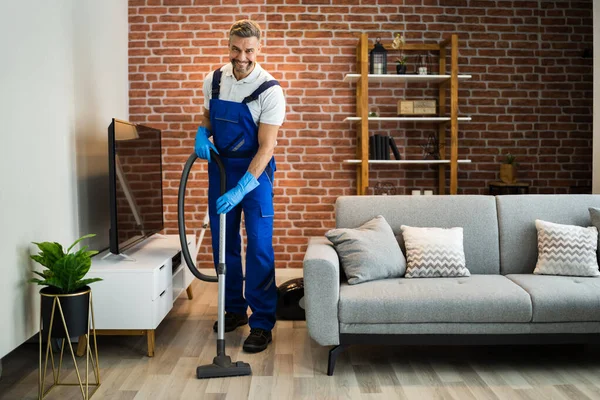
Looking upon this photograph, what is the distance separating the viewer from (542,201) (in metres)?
3.47

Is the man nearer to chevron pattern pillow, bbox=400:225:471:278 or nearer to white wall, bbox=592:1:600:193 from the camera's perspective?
chevron pattern pillow, bbox=400:225:471:278

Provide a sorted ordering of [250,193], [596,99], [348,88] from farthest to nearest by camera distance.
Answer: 1. [348,88]
2. [596,99]
3. [250,193]

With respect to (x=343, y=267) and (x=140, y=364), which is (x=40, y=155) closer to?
(x=140, y=364)

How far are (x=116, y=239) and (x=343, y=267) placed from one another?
1206mm

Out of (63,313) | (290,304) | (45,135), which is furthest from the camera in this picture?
(290,304)

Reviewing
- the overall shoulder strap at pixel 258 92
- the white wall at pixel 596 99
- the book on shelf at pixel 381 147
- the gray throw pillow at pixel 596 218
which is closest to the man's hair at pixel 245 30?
the overall shoulder strap at pixel 258 92

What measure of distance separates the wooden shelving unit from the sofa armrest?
196 cm

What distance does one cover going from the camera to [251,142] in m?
3.34

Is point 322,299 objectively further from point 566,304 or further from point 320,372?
point 566,304

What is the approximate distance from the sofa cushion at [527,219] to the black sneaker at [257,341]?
3.94 ft

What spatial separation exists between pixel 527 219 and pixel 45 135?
261cm

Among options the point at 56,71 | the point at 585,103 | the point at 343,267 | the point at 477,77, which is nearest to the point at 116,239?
the point at 56,71

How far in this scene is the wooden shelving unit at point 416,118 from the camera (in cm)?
472

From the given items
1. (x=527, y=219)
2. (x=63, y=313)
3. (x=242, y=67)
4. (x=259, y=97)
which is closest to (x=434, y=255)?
(x=527, y=219)
